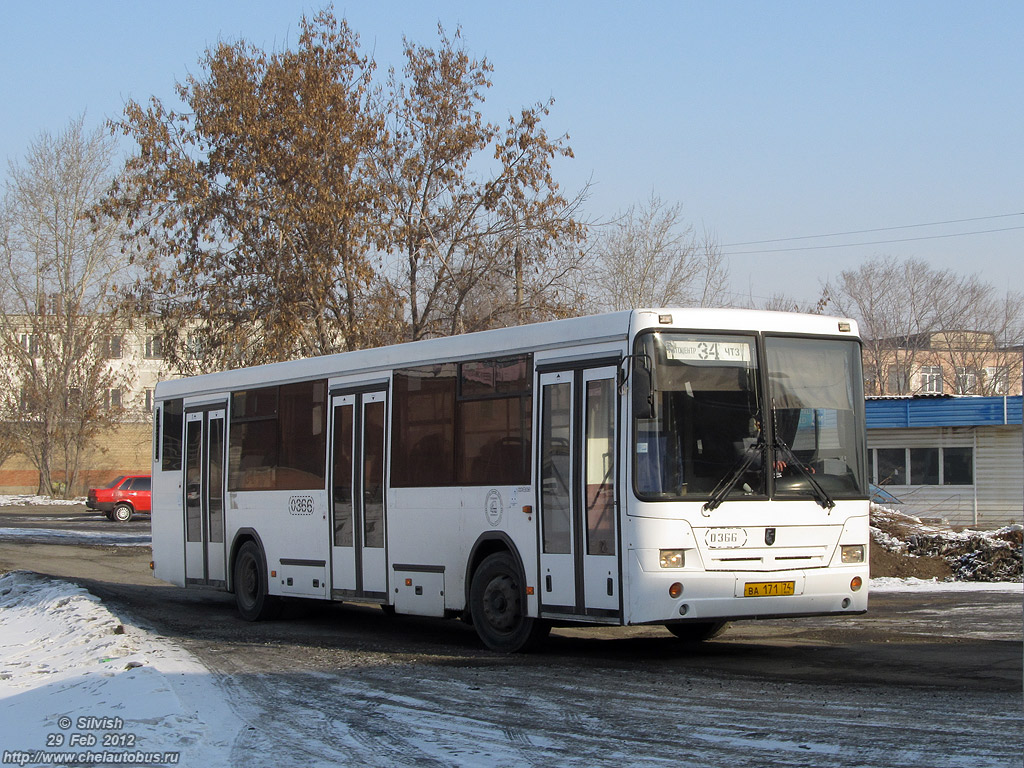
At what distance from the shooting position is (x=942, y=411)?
35.2 m

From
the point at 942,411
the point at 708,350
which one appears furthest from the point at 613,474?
the point at 942,411

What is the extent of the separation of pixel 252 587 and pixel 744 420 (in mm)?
8393

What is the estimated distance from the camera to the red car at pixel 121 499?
44688mm

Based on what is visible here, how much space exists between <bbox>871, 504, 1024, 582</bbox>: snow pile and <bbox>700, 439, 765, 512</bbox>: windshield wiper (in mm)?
10870

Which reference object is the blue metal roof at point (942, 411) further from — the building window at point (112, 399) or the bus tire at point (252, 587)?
the building window at point (112, 399)

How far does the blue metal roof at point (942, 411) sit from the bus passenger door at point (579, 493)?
26.6 metres

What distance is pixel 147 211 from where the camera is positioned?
25.6m

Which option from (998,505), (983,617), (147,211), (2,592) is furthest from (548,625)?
(998,505)

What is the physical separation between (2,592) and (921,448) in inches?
1081

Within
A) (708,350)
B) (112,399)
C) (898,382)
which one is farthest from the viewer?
(898,382)

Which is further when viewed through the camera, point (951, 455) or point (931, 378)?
point (931, 378)

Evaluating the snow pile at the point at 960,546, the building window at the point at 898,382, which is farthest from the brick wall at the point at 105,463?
the snow pile at the point at 960,546

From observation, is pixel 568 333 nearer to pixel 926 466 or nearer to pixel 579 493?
pixel 579 493

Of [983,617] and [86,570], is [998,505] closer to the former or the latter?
[983,617]
